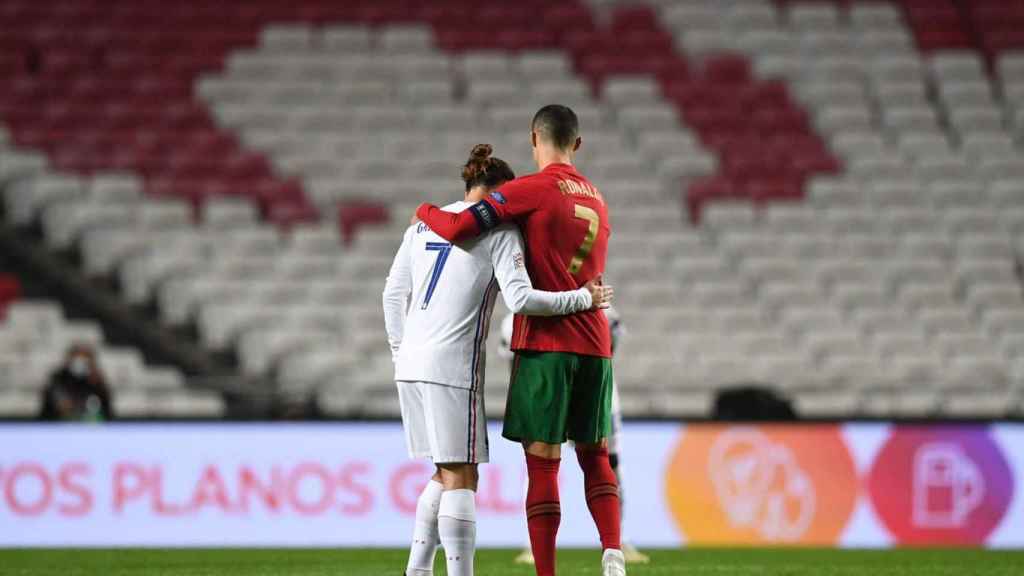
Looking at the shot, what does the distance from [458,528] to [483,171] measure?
1.33 meters

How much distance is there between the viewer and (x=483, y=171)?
6047 millimetres

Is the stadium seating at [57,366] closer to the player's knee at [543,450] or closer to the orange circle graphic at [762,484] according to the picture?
the orange circle graphic at [762,484]

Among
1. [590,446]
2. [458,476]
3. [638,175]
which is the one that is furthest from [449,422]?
[638,175]

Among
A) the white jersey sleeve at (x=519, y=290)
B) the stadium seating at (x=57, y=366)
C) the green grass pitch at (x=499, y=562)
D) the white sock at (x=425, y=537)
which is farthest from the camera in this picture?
the stadium seating at (x=57, y=366)

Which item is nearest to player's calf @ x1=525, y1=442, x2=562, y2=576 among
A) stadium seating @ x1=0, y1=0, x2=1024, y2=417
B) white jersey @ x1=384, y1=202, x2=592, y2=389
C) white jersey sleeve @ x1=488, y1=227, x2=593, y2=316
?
white jersey @ x1=384, y1=202, x2=592, y2=389

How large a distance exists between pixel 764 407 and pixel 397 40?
7436mm

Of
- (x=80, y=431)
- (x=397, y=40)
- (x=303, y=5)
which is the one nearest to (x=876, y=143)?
(x=397, y=40)

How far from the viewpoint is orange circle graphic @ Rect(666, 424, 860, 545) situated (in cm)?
1094

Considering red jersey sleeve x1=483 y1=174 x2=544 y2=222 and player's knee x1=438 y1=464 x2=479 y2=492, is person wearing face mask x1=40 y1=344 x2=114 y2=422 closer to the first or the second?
player's knee x1=438 y1=464 x2=479 y2=492

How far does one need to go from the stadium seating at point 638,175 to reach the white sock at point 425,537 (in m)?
6.93

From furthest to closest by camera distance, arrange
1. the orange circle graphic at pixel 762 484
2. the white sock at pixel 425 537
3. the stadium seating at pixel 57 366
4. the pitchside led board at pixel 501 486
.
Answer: the stadium seating at pixel 57 366 < the orange circle graphic at pixel 762 484 < the pitchside led board at pixel 501 486 < the white sock at pixel 425 537

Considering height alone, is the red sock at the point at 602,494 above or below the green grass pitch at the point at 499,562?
above

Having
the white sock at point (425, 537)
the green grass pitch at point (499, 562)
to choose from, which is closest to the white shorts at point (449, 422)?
the white sock at point (425, 537)

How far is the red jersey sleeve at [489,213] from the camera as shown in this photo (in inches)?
227
